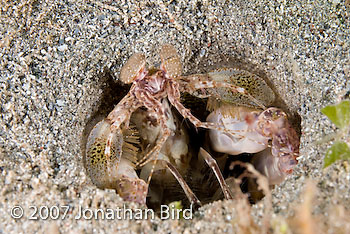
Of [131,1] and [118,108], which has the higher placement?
[131,1]

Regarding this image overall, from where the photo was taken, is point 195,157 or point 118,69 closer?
point 118,69

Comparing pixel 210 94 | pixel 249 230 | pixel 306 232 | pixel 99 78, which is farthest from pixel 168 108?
pixel 306 232

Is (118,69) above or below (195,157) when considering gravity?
above

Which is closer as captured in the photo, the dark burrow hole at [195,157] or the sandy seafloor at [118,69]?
the sandy seafloor at [118,69]

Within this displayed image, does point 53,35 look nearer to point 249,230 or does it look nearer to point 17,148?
point 17,148
